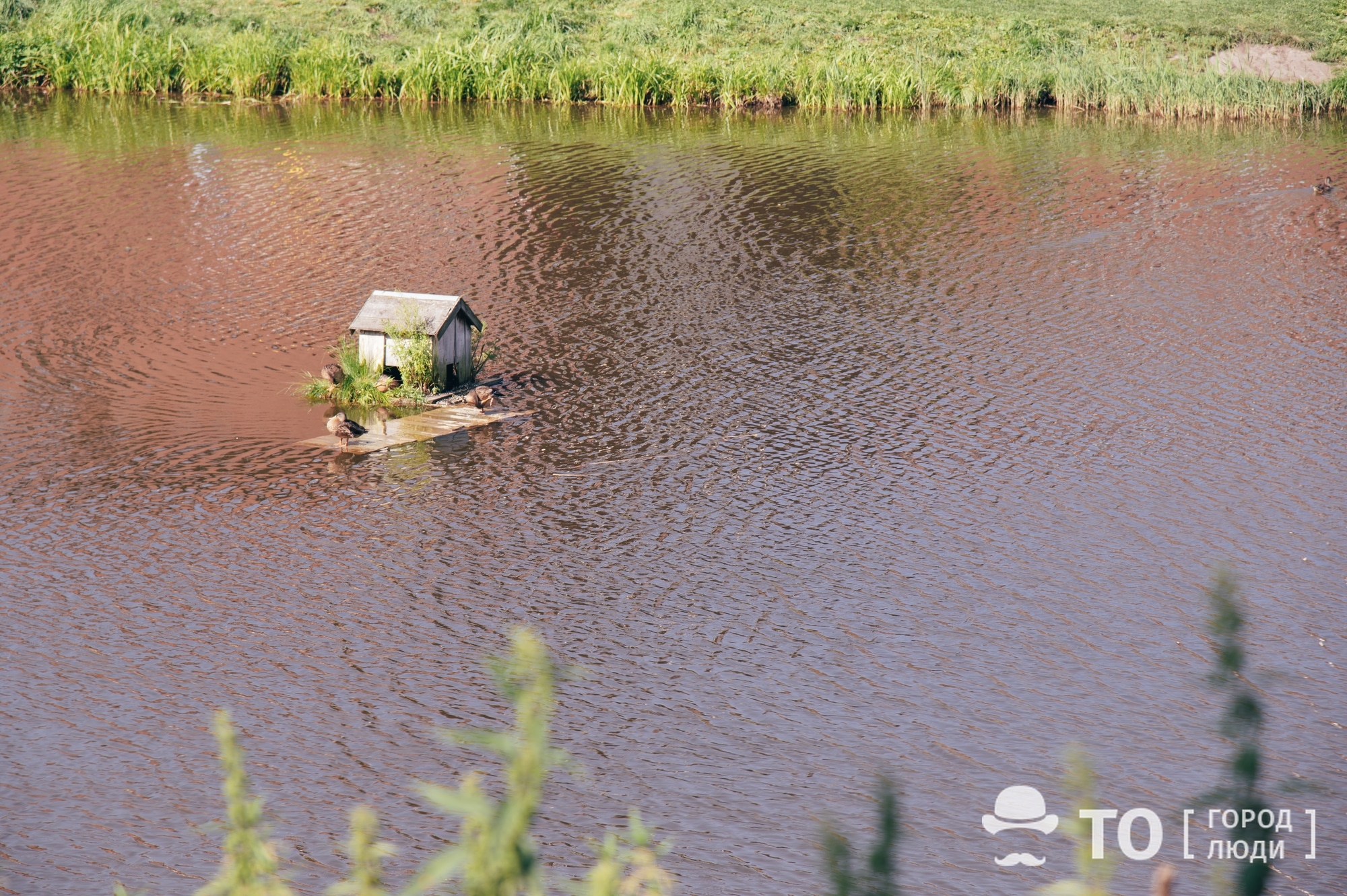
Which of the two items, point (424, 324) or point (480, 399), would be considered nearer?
point (480, 399)

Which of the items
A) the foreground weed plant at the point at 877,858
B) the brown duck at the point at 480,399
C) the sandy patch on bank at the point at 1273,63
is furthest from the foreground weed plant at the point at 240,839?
the sandy patch on bank at the point at 1273,63

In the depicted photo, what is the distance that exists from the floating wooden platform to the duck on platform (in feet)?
0.16

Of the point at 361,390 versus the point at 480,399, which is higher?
the point at 361,390

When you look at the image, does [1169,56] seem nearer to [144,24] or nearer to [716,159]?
[716,159]

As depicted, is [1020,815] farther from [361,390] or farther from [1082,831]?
[361,390]

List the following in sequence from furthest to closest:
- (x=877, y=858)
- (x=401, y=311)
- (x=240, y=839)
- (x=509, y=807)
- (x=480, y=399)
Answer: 1. (x=401, y=311)
2. (x=480, y=399)
3. (x=240, y=839)
4. (x=877, y=858)
5. (x=509, y=807)

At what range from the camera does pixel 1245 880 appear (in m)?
2.35

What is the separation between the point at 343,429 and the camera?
527 inches

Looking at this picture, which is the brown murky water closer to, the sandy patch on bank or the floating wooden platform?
the floating wooden platform

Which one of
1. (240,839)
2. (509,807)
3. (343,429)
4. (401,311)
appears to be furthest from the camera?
(401,311)

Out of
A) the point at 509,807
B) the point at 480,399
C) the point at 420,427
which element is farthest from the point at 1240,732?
the point at 480,399

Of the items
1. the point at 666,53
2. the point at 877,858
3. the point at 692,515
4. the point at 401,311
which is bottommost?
the point at 692,515

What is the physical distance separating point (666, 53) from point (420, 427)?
24.3 meters

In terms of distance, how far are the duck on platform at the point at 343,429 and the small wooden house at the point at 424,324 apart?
135 centimetres
